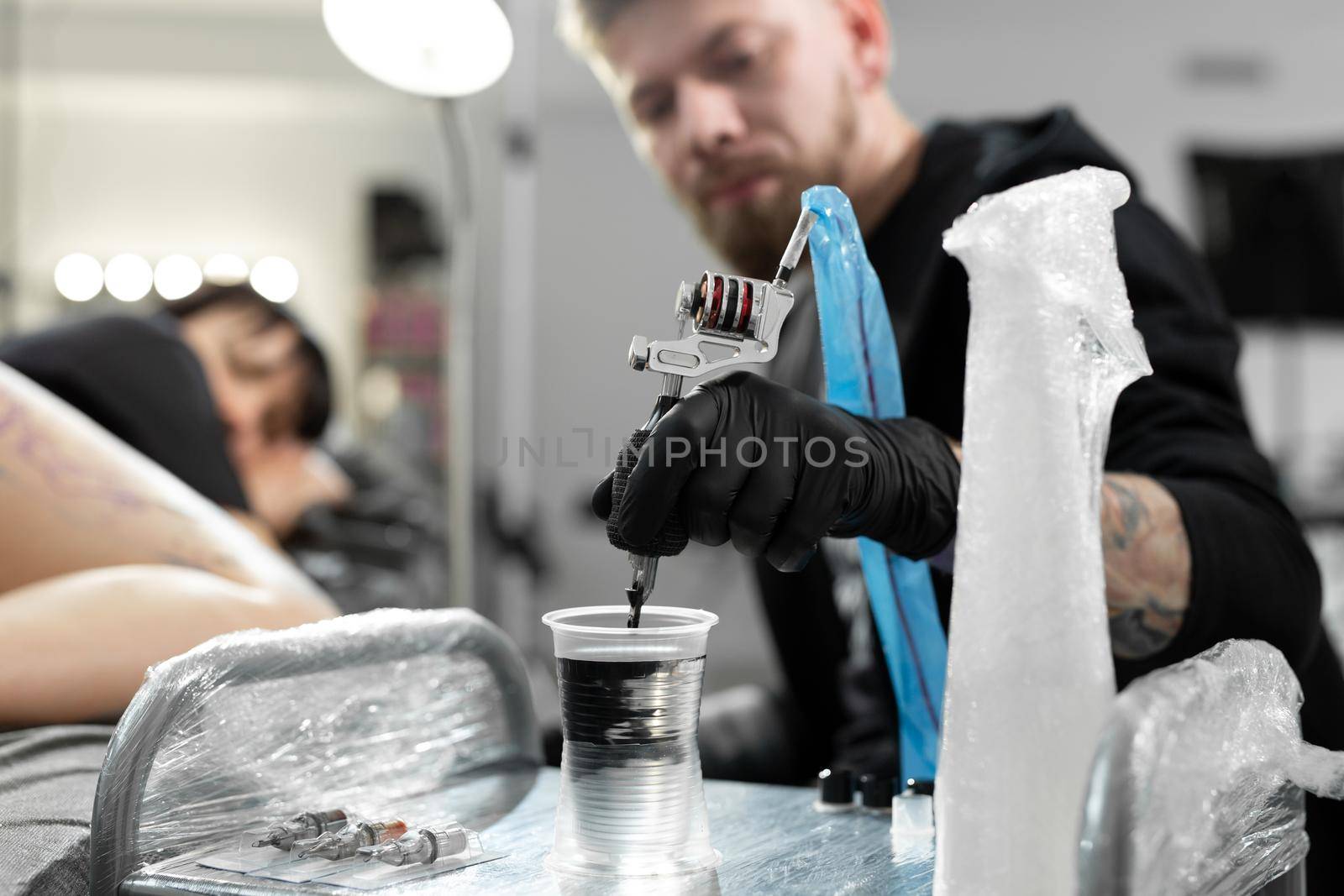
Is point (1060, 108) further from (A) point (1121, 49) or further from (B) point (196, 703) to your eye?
(A) point (1121, 49)

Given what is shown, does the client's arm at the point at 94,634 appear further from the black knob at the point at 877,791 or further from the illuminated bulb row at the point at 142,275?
the illuminated bulb row at the point at 142,275

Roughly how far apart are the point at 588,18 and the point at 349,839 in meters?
1.25

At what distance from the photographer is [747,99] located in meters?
1.36

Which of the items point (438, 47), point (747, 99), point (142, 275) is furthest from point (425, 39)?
point (142, 275)

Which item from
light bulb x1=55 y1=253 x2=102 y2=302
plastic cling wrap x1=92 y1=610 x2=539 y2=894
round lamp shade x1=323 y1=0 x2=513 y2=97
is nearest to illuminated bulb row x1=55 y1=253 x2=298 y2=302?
light bulb x1=55 y1=253 x2=102 y2=302

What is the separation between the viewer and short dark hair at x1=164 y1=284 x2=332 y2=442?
2.30 meters

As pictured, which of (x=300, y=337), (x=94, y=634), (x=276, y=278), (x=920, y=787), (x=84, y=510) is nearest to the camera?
(x=920, y=787)

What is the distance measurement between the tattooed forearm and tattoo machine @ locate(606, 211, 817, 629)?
0.36m

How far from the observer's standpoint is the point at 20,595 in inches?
34.8

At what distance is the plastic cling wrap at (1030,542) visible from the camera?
0.51 metres

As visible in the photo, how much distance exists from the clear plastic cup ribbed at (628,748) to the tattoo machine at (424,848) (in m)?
0.06

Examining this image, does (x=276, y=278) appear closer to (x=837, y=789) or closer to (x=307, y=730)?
(x=307, y=730)

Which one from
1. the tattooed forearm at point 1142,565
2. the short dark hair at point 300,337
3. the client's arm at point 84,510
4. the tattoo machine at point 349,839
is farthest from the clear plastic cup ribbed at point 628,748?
the short dark hair at point 300,337

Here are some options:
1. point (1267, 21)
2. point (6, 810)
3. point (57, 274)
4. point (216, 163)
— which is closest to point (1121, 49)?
point (1267, 21)
